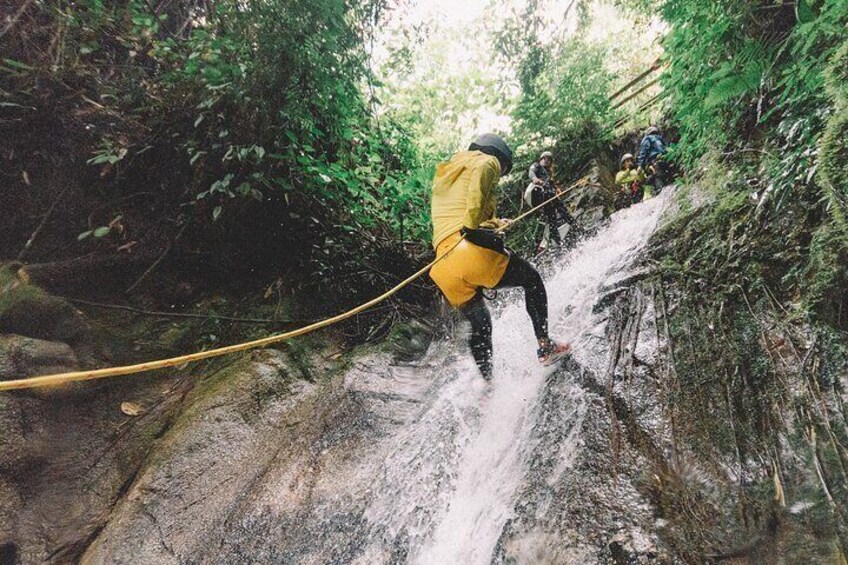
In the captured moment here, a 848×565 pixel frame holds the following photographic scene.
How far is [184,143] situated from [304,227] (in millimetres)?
1576

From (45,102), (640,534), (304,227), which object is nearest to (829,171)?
(640,534)

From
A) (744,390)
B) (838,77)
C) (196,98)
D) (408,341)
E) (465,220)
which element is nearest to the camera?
(744,390)

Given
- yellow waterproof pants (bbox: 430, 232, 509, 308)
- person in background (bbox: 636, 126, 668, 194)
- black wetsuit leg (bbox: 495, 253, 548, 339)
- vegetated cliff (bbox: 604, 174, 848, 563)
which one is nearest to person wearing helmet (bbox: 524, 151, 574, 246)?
person in background (bbox: 636, 126, 668, 194)

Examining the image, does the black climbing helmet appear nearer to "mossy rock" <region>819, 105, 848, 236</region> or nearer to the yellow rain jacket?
the yellow rain jacket

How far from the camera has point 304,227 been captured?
5.14 m

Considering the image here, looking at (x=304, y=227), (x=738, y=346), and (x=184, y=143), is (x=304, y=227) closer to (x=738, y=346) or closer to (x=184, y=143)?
(x=184, y=143)

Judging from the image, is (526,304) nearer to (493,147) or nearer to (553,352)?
(553,352)

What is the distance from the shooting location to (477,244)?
3006 mm

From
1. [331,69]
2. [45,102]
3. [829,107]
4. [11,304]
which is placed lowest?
[829,107]

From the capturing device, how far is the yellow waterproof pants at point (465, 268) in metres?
3.05

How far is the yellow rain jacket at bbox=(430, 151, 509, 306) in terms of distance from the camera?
2980mm

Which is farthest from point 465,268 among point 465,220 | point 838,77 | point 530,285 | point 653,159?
point 653,159

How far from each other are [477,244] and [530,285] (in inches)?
26.7

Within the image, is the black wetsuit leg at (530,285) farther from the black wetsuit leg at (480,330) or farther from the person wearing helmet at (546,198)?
the person wearing helmet at (546,198)
